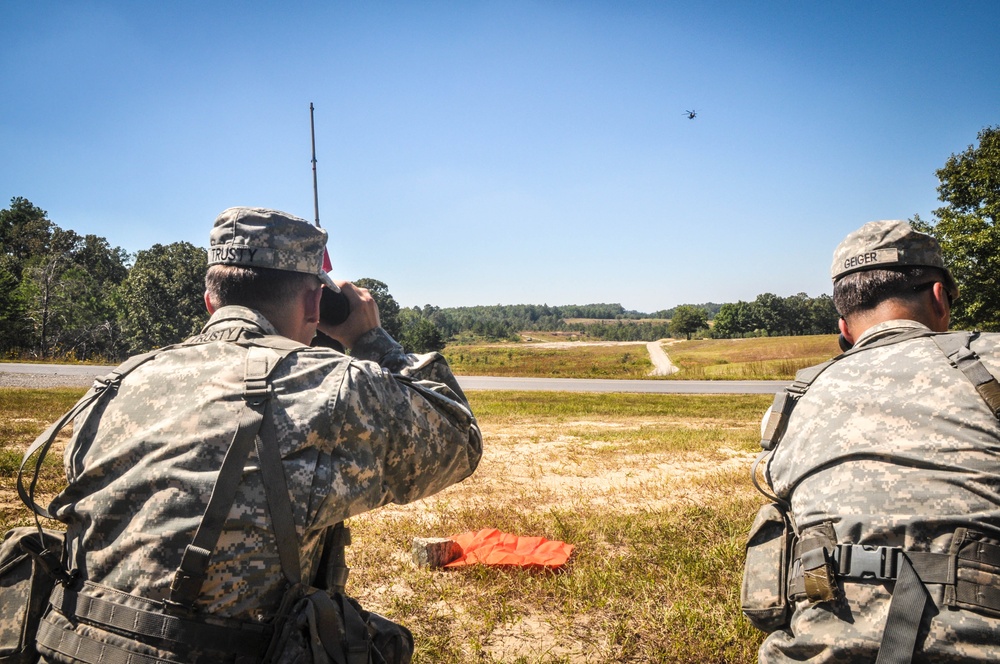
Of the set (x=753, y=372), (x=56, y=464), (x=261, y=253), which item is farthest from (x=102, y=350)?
(x=261, y=253)

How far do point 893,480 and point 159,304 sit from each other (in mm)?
49971

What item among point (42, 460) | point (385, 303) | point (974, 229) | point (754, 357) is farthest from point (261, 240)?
point (385, 303)

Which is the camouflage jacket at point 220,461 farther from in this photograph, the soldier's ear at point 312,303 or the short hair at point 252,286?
the soldier's ear at point 312,303

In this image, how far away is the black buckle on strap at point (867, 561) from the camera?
1.94 meters

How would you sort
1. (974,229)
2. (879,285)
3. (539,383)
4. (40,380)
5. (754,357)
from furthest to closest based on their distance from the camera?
1. (754,357)
2. (539,383)
3. (974,229)
4. (40,380)
5. (879,285)

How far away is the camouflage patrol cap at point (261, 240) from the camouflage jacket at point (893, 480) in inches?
83.2

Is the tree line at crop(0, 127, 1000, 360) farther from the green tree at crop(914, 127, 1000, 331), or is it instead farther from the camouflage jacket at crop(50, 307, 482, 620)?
the camouflage jacket at crop(50, 307, 482, 620)

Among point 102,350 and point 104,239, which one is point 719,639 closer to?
point 102,350

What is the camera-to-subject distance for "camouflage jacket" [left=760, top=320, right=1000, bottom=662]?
190 cm

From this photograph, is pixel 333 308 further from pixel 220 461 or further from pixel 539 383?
pixel 539 383

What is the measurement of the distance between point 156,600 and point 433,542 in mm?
3305

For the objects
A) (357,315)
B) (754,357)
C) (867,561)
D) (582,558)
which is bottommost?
(754,357)

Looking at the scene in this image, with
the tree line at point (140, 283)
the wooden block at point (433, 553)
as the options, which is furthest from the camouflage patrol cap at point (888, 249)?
the tree line at point (140, 283)

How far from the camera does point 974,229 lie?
98.7 feet
